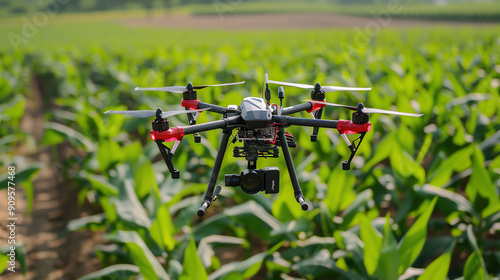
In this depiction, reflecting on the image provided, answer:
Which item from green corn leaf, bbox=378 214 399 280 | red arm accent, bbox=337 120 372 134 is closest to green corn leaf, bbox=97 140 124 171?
green corn leaf, bbox=378 214 399 280

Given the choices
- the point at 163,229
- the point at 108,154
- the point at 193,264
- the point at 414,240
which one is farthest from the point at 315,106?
the point at 108,154

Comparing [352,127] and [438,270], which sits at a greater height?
[352,127]

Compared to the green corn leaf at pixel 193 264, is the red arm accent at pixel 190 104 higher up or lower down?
higher up

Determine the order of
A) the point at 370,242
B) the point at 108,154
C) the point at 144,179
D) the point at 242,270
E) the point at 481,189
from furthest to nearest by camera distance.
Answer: the point at 108,154 < the point at 144,179 < the point at 481,189 < the point at 242,270 < the point at 370,242

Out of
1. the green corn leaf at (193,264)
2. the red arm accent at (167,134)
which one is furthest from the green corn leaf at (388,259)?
the red arm accent at (167,134)

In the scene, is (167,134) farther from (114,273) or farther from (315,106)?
(114,273)

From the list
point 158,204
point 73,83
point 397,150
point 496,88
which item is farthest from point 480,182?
point 73,83

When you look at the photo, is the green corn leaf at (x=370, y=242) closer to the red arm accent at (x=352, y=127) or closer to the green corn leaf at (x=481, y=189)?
the green corn leaf at (x=481, y=189)
